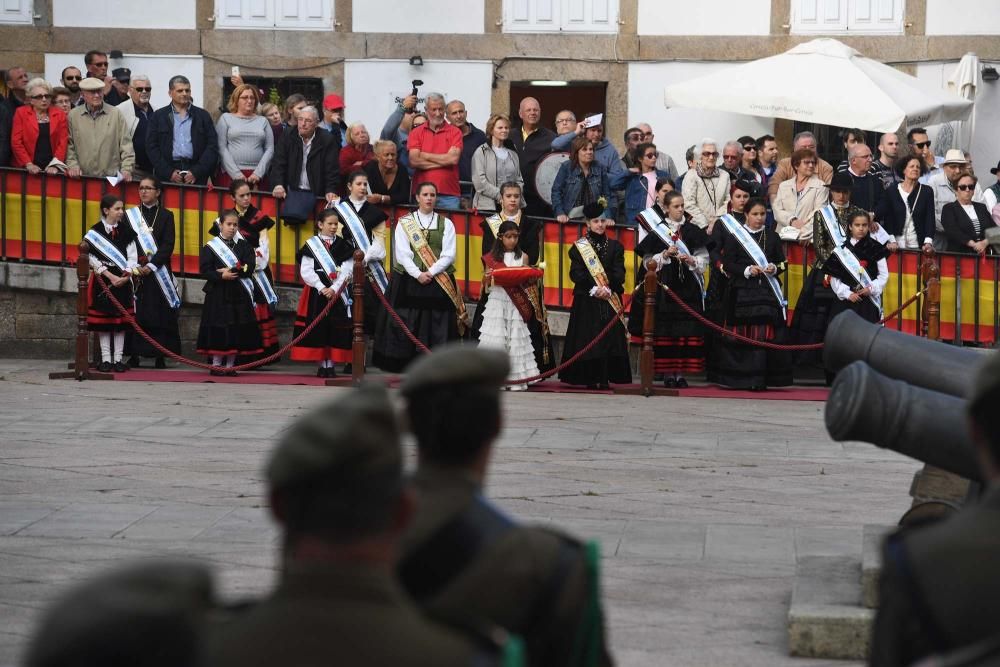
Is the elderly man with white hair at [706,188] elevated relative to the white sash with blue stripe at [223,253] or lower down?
elevated

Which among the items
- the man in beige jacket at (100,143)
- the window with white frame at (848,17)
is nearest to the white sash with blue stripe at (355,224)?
the man in beige jacket at (100,143)

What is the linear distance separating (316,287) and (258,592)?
8.66 meters

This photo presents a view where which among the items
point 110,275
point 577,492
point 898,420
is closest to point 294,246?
point 110,275

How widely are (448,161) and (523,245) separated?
179 cm

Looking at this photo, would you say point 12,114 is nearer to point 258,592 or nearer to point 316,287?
point 316,287

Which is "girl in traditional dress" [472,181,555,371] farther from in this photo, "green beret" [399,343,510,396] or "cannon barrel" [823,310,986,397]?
"green beret" [399,343,510,396]

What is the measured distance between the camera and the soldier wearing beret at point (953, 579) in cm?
279

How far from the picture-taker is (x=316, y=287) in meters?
16.0

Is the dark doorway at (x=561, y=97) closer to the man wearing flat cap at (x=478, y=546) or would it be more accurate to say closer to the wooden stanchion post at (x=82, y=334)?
the wooden stanchion post at (x=82, y=334)

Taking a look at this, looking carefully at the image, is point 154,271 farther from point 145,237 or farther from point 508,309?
point 508,309

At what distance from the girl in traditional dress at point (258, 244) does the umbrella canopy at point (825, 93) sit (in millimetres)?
5420

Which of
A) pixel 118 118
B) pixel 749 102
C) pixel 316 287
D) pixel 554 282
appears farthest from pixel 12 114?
pixel 749 102

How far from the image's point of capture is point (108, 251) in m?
16.3

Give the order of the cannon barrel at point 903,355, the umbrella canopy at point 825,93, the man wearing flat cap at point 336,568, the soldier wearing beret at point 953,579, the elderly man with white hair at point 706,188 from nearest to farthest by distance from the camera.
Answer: the man wearing flat cap at point 336,568, the soldier wearing beret at point 953,579, the cannon barrel at point 903,355, the elderly man with white hair at point 706,188, the umbrella canopy at point 825,93
